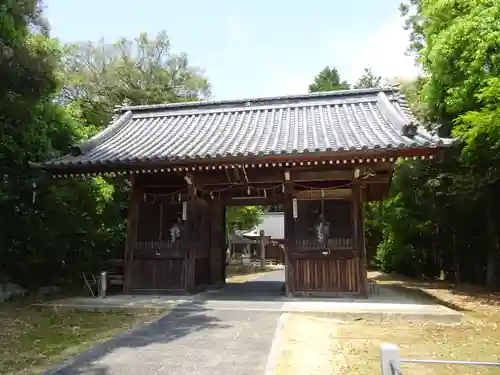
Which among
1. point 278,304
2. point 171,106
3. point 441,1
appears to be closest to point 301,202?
point 278,304

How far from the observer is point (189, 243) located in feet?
35.0

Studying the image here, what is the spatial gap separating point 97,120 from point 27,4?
63.2 feet

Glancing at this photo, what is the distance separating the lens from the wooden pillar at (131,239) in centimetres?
1074

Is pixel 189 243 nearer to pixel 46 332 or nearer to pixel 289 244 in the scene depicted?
pixel 289 244

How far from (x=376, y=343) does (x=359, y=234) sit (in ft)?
13.2

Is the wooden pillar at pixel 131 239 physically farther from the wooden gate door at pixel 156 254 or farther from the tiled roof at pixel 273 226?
the tiled roof at pixel 273 226

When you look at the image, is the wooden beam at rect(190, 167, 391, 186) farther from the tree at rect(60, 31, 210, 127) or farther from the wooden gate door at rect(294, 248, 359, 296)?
the tree at rect(60, 31, 210, 127)

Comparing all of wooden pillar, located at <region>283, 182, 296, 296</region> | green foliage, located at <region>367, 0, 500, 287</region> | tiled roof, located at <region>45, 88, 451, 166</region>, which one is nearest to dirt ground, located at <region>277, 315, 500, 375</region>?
wooden pillar, located at <region>283, 182, 296, 296</region>

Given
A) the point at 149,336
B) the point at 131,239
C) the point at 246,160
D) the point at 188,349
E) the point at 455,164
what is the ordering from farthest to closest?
the point at 455,164 → the point at 131,239 → the point at 246,160 → the point at 149,336 → the point at 188,349

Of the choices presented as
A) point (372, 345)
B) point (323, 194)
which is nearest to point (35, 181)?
point (323, 194)

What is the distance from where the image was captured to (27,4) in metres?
8.12

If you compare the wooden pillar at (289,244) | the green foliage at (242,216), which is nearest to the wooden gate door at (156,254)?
the wooden pillar at (289,244)

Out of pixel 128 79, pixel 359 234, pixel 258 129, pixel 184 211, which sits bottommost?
pixel 359 234

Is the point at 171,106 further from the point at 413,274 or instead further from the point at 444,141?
the point at 413,274
